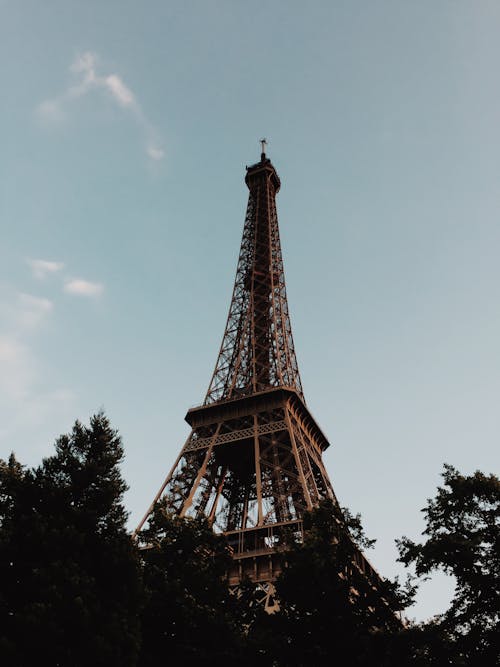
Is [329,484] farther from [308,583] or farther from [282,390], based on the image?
[308,583]

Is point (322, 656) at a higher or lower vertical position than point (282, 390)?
lower

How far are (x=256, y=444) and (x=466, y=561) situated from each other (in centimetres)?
2240

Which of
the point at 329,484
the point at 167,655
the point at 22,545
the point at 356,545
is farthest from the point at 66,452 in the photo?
the point at 329,484

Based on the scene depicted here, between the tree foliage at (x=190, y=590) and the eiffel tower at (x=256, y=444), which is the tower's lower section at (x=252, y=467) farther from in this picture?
the tree foliage at (x=190, y=590)

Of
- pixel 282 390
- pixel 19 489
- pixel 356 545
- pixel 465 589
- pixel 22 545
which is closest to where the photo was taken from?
pixel 22 545

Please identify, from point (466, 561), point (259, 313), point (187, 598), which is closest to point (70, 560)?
point (187, 598)

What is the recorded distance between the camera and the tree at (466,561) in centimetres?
1658

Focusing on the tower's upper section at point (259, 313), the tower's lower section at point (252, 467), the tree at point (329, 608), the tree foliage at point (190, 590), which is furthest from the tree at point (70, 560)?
the tower's upper section at point (259, 313)

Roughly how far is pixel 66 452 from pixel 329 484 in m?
28.4

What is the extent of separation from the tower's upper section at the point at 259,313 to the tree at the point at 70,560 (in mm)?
27300

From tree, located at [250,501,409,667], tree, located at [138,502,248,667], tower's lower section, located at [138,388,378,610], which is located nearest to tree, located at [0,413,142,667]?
tree, located at [138,502,248,667]

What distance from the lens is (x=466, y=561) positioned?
58.0 feet

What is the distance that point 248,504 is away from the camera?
1709 inches

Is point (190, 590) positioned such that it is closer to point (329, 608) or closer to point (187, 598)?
point (187, 598)
